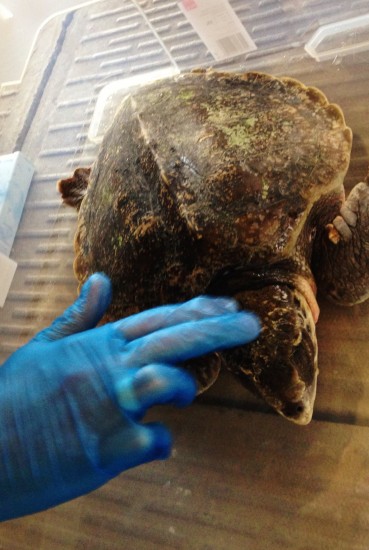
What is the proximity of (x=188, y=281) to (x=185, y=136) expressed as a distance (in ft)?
1.09

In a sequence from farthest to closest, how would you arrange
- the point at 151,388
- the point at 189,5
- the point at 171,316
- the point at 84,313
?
the point at 189,5 < the point at 84,313 < the point at 171,316 < the point at 151,388

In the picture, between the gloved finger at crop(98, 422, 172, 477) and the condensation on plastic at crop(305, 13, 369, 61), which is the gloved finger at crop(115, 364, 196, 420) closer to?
the gloved finger at crop(98, 422, 172, 477)

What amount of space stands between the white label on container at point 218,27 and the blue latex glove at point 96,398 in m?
1.04

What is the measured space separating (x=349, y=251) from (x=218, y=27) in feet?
2.92

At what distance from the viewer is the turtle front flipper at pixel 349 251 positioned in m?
1.05

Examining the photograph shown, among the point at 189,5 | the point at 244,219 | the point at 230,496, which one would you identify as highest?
the point at 189,5

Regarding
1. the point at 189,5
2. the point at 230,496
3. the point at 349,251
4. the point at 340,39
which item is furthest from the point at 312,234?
the point at 189,5

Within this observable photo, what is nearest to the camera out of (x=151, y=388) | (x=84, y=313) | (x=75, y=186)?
(x=151, y=388)

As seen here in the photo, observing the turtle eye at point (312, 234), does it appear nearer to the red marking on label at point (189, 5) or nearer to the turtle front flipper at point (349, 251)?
the turtle front flipper at point (349, 251)

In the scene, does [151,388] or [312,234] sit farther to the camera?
[312,234]

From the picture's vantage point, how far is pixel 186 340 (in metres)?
0.81

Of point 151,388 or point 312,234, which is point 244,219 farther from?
point 151,388

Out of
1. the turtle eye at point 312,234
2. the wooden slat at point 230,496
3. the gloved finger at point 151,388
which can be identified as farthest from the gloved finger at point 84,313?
the turtle eye at point 312,234

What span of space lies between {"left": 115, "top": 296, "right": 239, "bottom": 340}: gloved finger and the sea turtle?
0.12 meters
